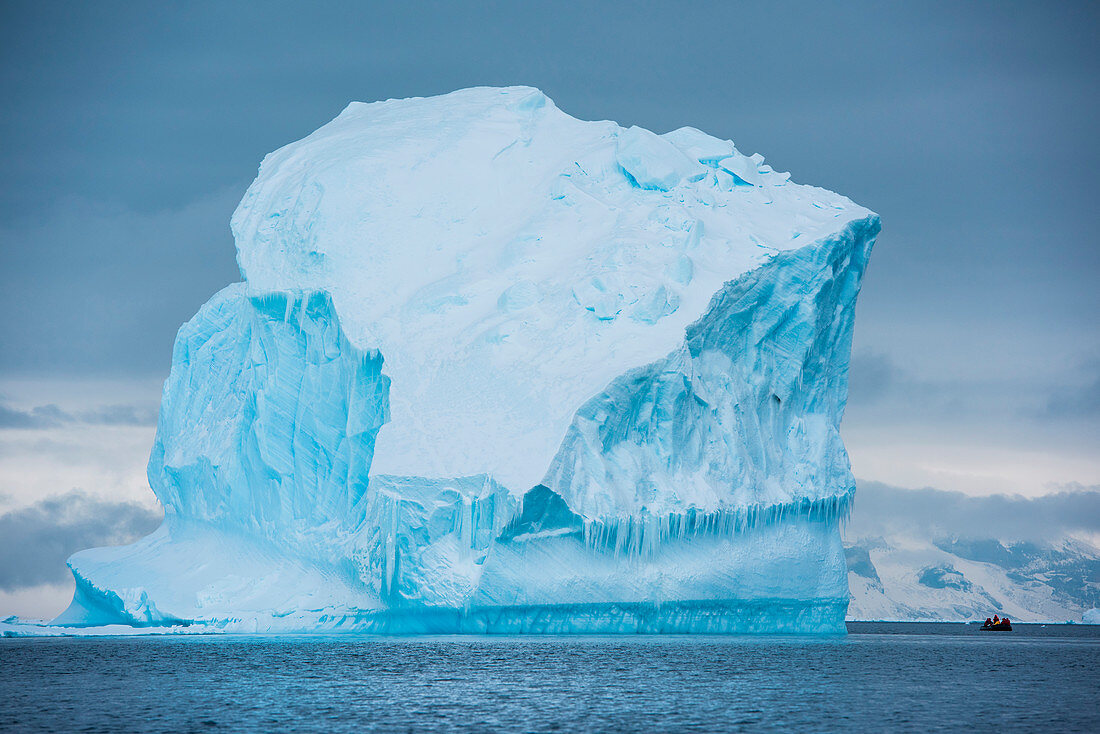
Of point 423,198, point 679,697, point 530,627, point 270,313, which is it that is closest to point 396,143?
point 423,198

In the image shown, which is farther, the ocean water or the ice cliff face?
the ice cliff face

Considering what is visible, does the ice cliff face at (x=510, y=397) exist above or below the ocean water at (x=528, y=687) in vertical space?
above

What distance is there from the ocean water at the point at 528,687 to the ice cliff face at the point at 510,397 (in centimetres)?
131

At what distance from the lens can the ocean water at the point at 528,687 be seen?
48.4 feet

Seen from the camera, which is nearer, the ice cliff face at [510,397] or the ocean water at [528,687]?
the ocean water at [528,687]

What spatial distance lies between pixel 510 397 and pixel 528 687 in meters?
7.41

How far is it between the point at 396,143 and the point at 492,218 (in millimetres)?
3317

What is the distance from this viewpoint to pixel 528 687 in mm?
17766

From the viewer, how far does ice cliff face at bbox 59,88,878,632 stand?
74.7ft

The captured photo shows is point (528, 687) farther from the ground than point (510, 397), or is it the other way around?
point (510, 397)

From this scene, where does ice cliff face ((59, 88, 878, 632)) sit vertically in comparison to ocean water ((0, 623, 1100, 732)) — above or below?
above

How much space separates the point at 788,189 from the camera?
30.1m

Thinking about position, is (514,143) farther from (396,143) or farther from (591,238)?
(591,238)

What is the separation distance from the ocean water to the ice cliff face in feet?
4.29
